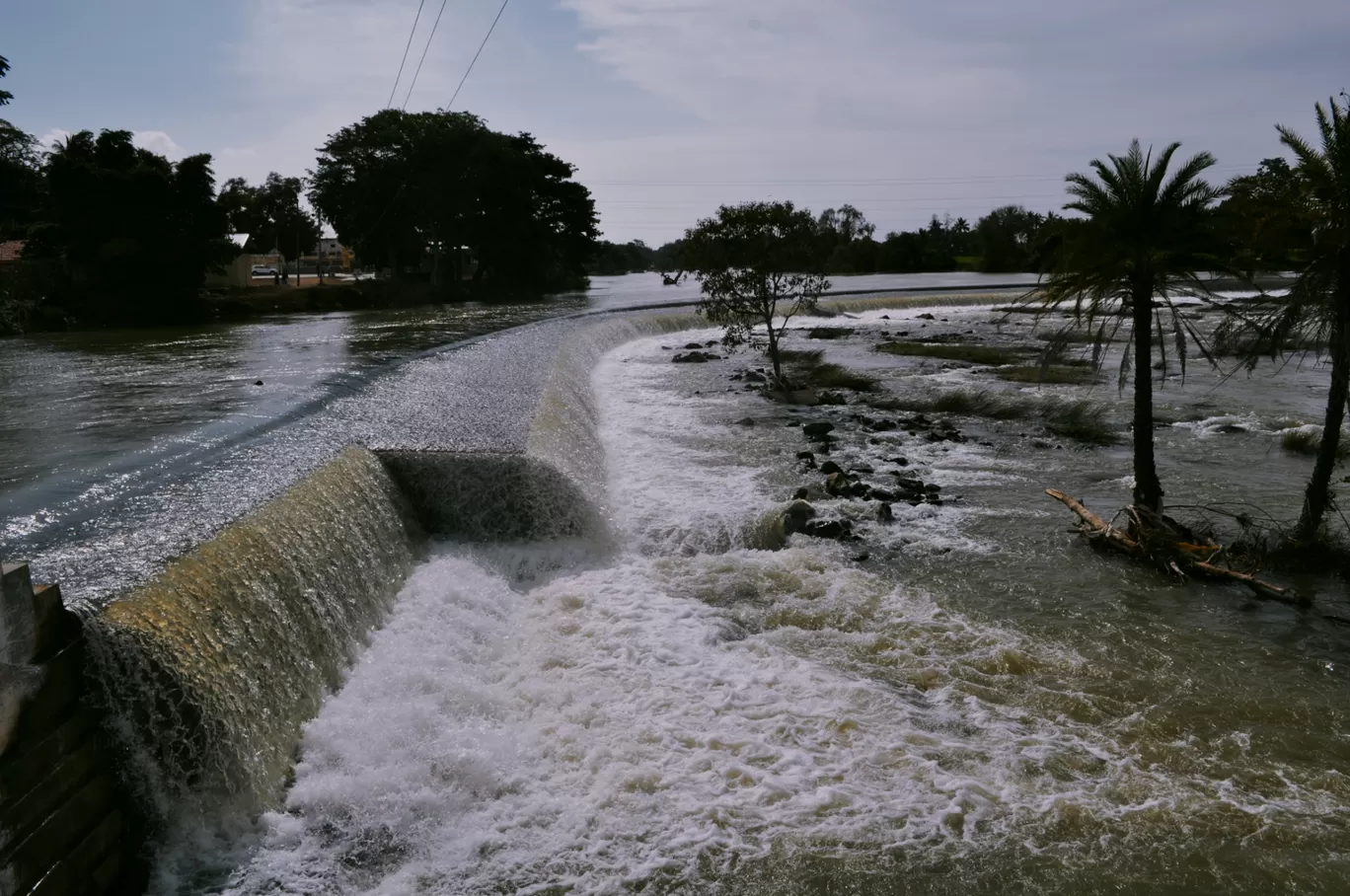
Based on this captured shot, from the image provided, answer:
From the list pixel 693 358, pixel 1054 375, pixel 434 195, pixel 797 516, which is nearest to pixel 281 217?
pixel 434 195

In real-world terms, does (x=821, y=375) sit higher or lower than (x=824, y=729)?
higher

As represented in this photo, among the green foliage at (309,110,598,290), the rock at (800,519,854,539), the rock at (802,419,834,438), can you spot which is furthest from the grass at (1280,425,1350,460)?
the green foliage at (309,110,598,290)

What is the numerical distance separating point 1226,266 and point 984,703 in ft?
19.9

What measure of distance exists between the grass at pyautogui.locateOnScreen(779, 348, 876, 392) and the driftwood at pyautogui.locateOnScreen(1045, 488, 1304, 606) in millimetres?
11963

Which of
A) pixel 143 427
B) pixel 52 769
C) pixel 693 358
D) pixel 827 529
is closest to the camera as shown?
pixel 52 769

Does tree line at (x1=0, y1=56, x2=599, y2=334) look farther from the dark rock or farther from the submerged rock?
the dark rock

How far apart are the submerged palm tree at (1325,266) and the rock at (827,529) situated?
4.68 metres

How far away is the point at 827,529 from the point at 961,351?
65.2 feet

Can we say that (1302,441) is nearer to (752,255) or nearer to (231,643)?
(752,255)

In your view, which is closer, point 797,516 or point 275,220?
point 797,516

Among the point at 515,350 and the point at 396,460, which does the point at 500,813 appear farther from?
the point at 515,350

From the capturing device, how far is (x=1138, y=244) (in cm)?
1015

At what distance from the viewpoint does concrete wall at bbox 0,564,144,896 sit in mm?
4055

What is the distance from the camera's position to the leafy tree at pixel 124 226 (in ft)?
104
